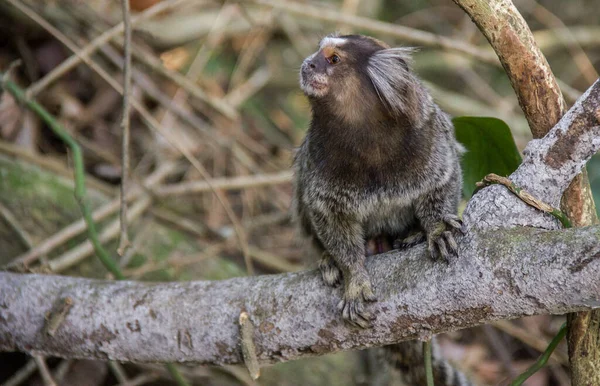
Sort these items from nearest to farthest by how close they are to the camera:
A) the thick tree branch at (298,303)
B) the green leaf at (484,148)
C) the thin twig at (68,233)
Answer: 1. the thick tree branch at (298,303)
2. the green leaf at (484,148)
3. the thin twig at (68,233)

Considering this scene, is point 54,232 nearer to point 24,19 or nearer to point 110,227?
point 110,227

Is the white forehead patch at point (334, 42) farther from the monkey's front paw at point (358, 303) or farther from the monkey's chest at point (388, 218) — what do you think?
the monkey's front paw at point (358, 303)

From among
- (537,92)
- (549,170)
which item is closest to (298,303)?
(549,170)

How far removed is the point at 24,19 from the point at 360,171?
268cm

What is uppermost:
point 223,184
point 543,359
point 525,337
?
point 223,184

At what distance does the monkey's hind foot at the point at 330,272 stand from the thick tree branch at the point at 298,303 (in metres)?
0.03

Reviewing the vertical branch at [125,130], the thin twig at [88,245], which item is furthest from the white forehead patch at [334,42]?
the thin twig at [88,245]

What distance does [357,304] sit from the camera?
195 cm

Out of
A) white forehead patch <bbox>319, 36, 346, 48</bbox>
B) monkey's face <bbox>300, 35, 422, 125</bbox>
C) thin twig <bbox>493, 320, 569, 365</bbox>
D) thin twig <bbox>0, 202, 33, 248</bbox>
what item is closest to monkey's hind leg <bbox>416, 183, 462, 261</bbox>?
monkey's face <bbox>300, 35, 422, 125</bbox>

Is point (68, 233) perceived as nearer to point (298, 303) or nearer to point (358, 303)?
point (298, 303)

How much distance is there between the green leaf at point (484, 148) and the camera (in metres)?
2.26

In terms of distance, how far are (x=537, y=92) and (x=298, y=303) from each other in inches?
36.4

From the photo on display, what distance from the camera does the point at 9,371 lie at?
3.11m

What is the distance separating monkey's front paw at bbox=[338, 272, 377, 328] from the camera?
194cm
